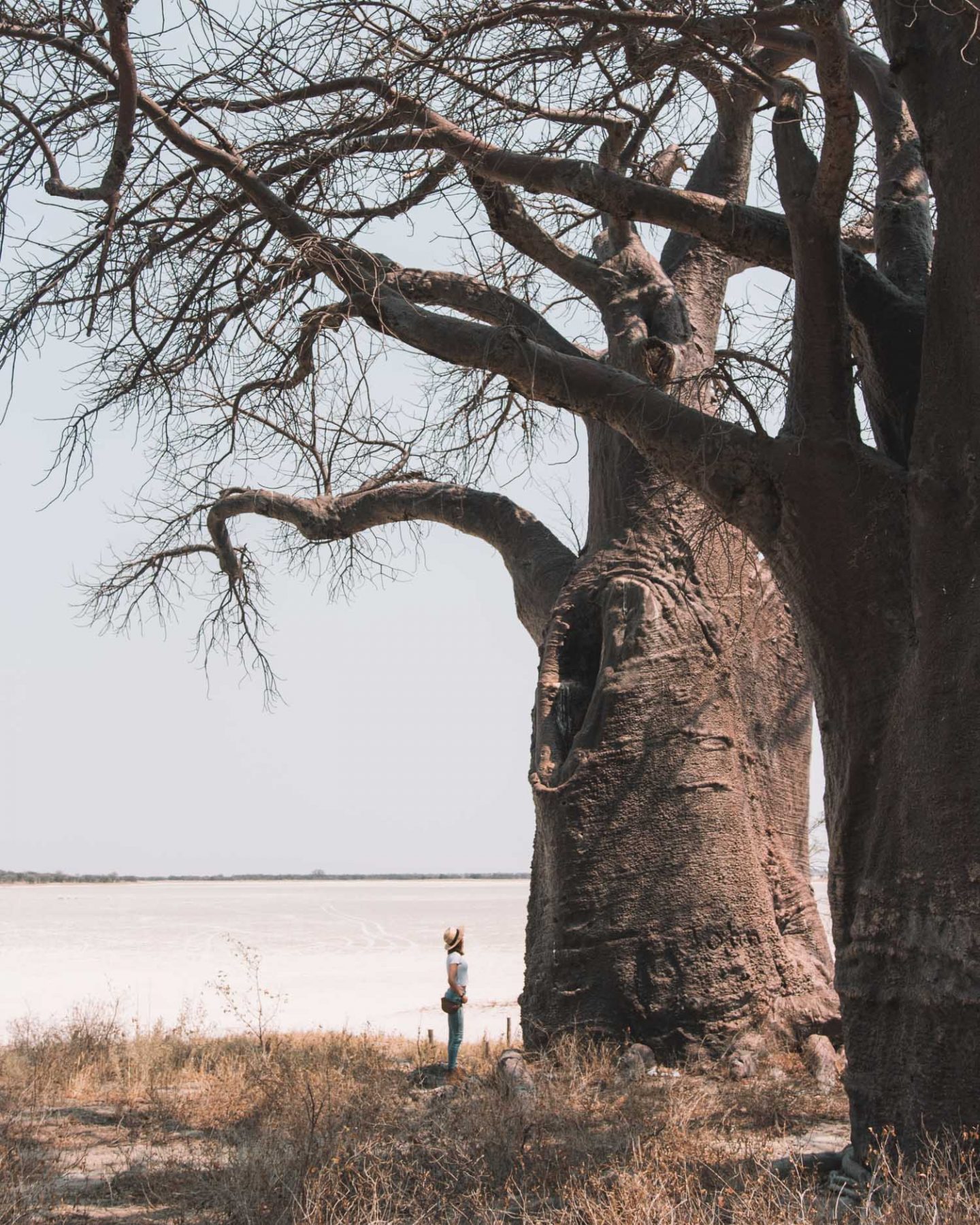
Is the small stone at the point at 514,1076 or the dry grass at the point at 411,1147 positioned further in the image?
the small stone at the point at 514,1076

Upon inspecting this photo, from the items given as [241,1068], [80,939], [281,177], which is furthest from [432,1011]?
[80,939]

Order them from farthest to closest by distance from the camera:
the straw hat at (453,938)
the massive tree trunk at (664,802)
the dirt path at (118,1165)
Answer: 1. the straw hat at (453,938)
2. the massive tree trunk at (664,802)
3. the dirt path at (118,1165)

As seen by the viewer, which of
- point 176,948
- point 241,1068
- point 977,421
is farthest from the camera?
point 176,948

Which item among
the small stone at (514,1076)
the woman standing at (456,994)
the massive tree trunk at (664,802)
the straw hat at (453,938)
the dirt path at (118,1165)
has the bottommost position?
the dirt path at (118,1165)

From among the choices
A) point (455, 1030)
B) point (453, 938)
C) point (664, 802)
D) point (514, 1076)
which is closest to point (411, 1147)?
point (514, 1076)

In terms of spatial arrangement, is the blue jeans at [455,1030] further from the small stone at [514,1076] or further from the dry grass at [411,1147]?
the small stone at [514,1076]

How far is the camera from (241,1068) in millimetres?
7332

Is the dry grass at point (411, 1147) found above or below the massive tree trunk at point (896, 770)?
below

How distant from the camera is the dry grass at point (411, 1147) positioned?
380 centimetres

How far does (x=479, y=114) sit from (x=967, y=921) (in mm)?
4010

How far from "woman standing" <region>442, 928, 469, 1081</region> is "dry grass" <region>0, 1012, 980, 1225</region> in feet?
0.47

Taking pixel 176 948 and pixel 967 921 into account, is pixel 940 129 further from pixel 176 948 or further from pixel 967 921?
pixel 176 948

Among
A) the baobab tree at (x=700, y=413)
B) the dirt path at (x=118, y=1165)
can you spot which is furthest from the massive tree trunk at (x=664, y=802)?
the dirt path at (x=118, y=1165)

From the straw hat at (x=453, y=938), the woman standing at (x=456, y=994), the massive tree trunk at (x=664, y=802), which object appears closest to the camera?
the massive tree trunk at (x=664, y=802)
